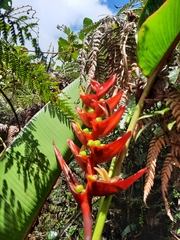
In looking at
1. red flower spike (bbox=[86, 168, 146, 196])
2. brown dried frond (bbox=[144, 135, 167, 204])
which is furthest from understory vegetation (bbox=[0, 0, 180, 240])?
red flower spike (bbox=[86, 168, 146, 196])

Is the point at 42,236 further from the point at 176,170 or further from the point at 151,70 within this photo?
the point at 151,70

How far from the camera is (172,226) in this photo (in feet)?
4.72

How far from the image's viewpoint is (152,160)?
2.33 feet

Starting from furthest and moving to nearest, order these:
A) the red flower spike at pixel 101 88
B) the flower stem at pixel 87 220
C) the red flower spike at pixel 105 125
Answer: the red flower spike at pixel 101 88
the red flower spike at pixel 105 125
the flower stem at pixel 87 220

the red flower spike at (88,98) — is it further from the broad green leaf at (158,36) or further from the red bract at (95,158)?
the broad green leaf at (158,36)

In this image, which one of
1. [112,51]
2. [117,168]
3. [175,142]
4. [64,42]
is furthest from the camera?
[64,42]

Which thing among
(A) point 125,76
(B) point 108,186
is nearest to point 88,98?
(A) point 125,76

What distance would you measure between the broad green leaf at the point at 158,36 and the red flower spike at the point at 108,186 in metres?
0.34

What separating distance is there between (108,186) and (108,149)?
80mm

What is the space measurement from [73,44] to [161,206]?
0.87 m

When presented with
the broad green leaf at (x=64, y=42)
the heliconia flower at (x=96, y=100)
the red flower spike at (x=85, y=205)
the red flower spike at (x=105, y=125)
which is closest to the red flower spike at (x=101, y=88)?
the heliconia flower at (x=96, y=100)

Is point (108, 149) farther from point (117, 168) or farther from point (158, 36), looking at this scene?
point (158, 36)

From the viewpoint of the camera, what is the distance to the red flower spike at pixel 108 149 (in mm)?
578

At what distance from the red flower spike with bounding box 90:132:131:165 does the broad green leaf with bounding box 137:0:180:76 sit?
10.5 inches
